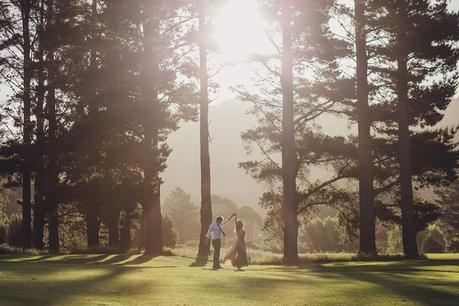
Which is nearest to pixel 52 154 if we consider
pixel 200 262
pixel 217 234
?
pixel 200 262

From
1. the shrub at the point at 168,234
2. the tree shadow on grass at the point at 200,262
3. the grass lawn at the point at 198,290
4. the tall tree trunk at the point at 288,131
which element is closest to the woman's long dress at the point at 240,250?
the tree shadow on grass at the point at 200,262

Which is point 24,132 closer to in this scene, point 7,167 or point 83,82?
point 7,167

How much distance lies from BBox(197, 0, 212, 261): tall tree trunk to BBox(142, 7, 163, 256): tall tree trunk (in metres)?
2.57

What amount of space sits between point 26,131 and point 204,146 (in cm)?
1245

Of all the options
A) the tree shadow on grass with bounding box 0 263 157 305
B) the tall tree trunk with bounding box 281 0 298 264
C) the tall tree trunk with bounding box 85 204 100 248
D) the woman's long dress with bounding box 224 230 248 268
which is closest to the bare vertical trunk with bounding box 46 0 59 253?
the tall tree trunk with bounding box 85 204 100 248

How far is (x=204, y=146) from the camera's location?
27.5 m

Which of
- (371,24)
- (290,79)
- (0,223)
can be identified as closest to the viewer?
(290,79)

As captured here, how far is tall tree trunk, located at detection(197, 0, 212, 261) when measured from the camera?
27.0 meters

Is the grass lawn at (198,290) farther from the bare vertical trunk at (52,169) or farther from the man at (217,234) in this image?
the bare vertical trunk at (52,169)

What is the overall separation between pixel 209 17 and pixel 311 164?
37.5 ft

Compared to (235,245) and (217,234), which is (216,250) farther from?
(235,245)

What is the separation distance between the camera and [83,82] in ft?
95.5

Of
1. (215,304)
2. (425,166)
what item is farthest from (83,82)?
(215,304)

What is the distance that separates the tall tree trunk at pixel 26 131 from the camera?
1307 inches
